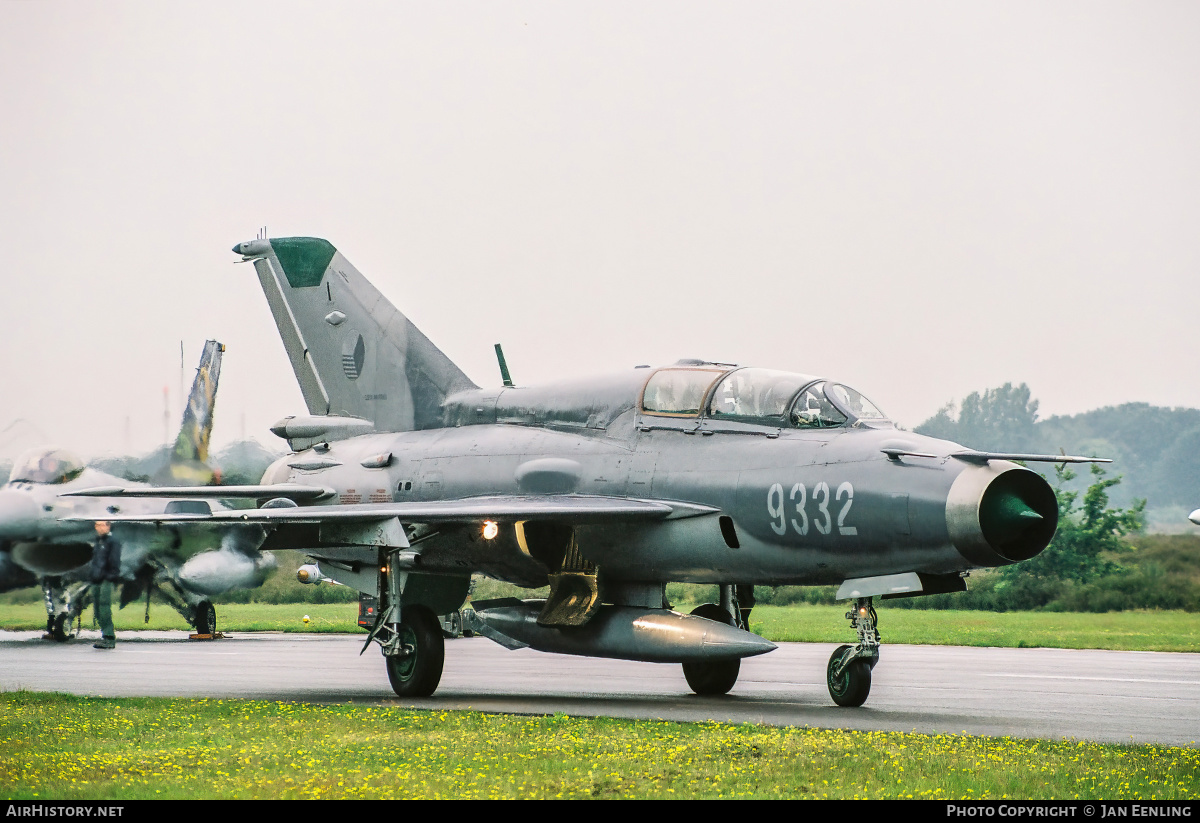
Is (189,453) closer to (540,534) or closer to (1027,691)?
(540,534)

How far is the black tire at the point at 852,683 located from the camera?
37.3 ft

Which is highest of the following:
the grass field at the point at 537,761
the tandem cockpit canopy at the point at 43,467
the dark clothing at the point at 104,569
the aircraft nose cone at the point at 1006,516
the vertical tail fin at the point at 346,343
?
the vertical tail fin at the point at 346,343

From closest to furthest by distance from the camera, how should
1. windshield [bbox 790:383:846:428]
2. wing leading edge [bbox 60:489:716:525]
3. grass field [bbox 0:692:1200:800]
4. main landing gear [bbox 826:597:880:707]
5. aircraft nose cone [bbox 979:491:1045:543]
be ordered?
grass field [bbox 0:692:1200:800]
aircraft nose cone [bbox 979:491:1045:543]
main landing gear [bbox 826:597:880:707]
windshield [bbox 790:383:846:428]
wing leading edge [bbox 60:489:716:525]

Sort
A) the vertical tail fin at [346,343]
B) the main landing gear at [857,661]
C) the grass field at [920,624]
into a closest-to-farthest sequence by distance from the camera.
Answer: the main landing gear at [857,661]
the vertical tail fin at [346,343]
the grass field at [920,624]

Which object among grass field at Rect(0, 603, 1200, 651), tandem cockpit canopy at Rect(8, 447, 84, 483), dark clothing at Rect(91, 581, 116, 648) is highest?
tandem cockpit canopy at Rect(8, 447, 84, 483)

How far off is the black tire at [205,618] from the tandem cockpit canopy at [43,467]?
332 centimetres

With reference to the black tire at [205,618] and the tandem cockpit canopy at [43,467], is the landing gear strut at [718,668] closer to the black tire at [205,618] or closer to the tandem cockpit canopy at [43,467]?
the black tire at [205,618]

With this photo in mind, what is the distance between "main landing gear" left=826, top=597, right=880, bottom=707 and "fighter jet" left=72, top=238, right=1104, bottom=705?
0.02 metres

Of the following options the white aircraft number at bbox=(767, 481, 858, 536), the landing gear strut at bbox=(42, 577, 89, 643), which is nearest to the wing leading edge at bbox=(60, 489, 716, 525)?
the white aircraft number at bbox=(767, 481, 858, 536)

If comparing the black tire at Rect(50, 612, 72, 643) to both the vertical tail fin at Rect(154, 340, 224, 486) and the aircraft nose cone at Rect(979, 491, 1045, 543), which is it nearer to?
the vertical tail fin at Rect(154, 340, 224, 486)

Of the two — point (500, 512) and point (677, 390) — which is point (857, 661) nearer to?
point (677, 390)

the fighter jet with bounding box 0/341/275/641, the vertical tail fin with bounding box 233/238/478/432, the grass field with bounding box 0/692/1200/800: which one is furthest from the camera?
the fighter jet with bounding box 0/341/275/641

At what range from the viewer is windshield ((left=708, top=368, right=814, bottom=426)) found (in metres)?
A: 11.9

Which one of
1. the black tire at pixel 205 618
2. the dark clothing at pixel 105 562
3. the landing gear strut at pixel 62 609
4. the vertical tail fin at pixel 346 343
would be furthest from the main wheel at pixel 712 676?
the landing gear strut at pixel 62 609
